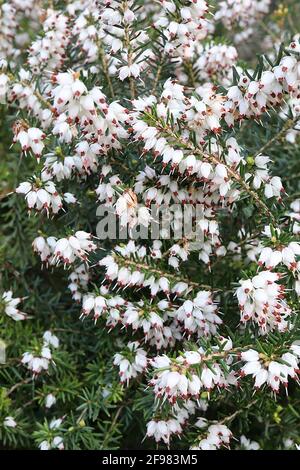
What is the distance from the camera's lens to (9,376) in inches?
135

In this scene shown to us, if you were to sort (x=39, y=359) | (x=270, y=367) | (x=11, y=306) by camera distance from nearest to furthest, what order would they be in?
(x=270, y=367)
(x=39, y=359)
(x=11, y=306)

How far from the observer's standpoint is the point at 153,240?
10.4ft

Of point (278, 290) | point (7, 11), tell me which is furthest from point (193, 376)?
point (7, 11)

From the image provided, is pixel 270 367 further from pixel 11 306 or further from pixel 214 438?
pixel 11 306

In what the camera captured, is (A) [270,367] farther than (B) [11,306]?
No

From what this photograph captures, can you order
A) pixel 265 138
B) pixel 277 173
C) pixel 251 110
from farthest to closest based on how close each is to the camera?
pixel 277 173, pixel 265 138, pixel 251 110

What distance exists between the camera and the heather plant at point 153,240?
8.59 ft

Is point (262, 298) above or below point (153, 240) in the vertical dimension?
above

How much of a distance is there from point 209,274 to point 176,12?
1414 mm

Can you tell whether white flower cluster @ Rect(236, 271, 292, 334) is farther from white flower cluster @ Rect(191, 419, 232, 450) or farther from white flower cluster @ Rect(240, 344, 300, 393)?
white flower cluster @ Rect(191, 419, 232, 450)

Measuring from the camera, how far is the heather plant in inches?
103

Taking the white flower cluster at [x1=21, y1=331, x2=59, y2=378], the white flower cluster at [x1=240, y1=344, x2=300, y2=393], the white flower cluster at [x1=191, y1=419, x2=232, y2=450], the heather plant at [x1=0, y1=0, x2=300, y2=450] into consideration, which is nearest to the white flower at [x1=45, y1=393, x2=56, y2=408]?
the heather plant at [x1=0, y1=0, x2=300, y2=450]

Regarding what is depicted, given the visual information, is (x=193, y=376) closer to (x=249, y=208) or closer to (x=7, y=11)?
(x=249, y=208)

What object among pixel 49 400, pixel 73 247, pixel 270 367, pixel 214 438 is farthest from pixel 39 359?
pixel 270 367
